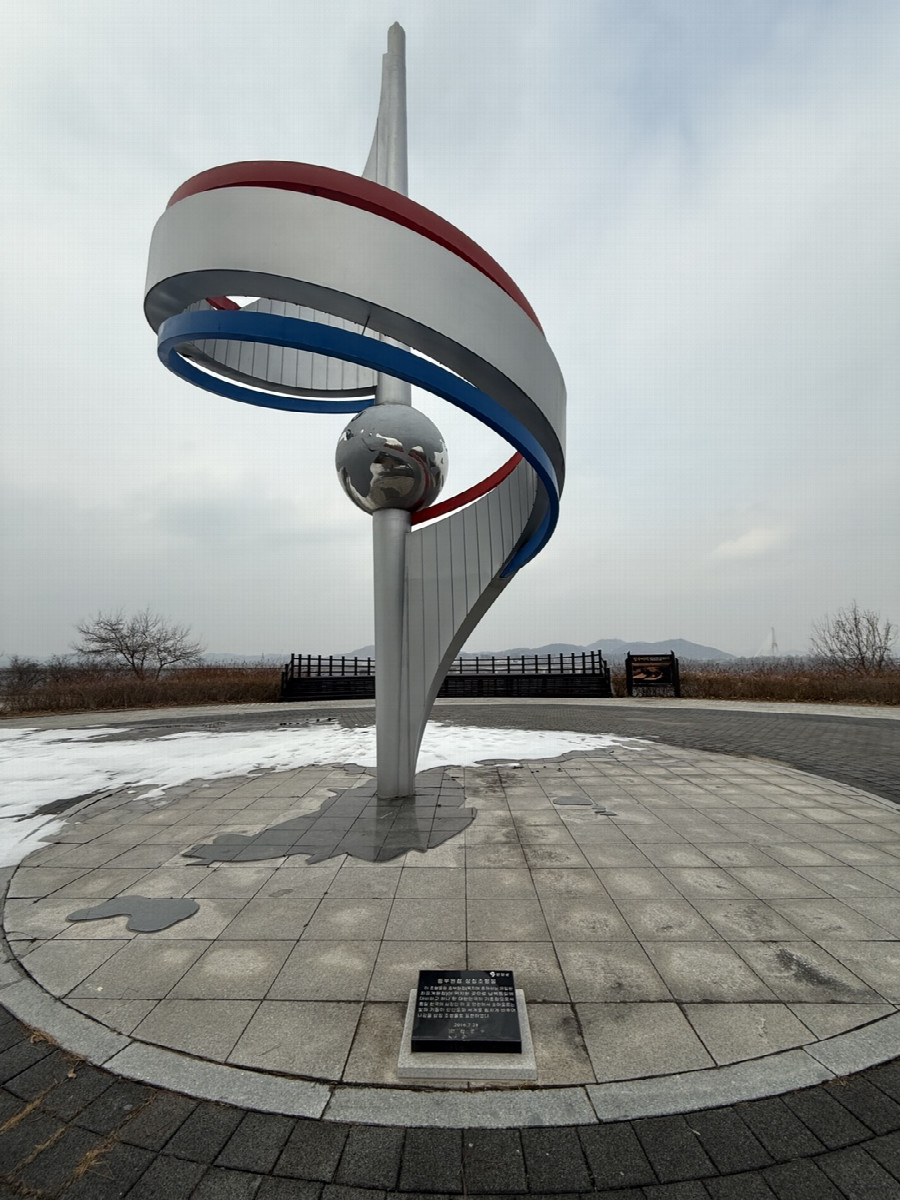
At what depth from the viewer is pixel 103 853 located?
270 inches

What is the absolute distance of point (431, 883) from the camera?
5.87 metres

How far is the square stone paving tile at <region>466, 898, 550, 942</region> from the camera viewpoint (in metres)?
4.78

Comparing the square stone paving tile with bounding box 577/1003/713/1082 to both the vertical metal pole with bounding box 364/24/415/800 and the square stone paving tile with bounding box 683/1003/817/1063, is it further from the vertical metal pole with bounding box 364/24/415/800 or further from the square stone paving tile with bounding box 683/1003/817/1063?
the vertical metal pole with bounding box 364/24/415/800

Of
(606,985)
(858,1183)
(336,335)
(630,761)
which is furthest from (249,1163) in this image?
(630,761)

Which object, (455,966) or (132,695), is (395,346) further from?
(132,695)

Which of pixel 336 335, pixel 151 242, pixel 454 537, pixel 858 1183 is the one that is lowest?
pixel 858 1183

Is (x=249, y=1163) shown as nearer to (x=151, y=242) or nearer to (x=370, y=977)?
(x=370, y=977)

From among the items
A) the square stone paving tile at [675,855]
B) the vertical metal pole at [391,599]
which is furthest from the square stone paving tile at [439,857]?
the vertical metal pole at [391,599]

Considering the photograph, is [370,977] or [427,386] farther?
[427,386]

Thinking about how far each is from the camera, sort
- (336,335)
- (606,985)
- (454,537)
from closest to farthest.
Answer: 1. (606,985)
2. (336,335)
3. (454,537)

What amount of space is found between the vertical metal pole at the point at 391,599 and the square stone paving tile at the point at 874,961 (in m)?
5.79

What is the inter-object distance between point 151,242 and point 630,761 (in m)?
11.5

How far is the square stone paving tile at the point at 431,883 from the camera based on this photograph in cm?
559

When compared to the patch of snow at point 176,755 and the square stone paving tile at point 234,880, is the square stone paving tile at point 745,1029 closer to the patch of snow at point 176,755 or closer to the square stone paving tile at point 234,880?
the square stone paving tile at point 234,880
